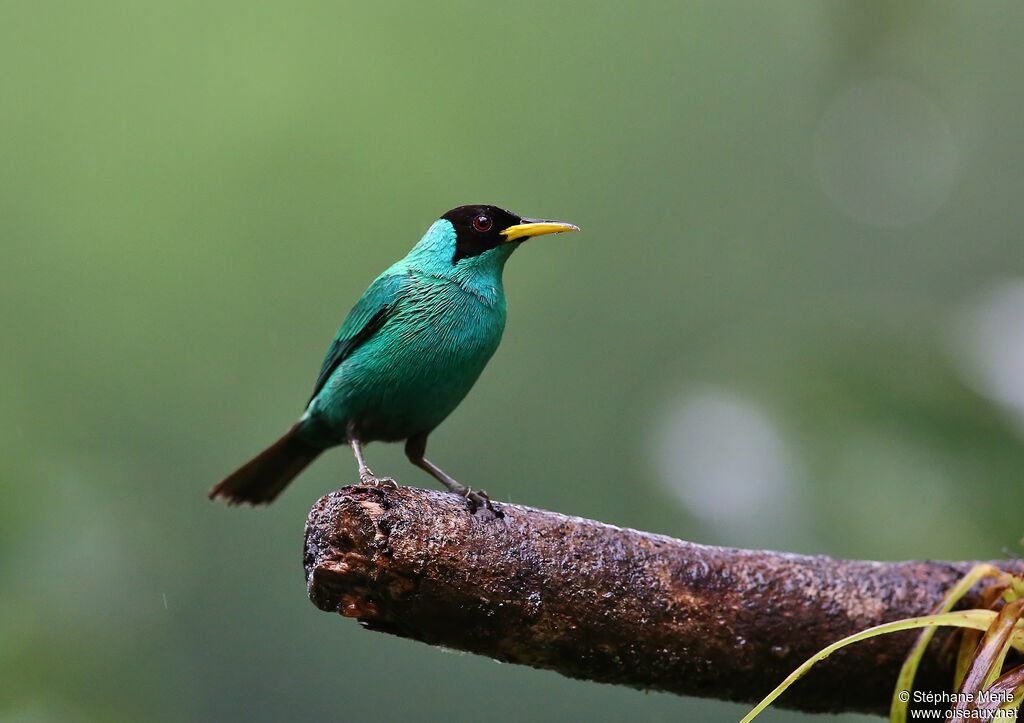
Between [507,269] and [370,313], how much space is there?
3.97 m

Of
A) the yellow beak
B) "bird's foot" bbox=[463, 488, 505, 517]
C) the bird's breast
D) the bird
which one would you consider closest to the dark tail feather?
the bird

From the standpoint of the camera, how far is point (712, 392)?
418 centimetres

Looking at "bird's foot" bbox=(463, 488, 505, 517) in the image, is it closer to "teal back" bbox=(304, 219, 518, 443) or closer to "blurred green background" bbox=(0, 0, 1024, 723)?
"teal back" bbox=(304, 219, 518, 443)

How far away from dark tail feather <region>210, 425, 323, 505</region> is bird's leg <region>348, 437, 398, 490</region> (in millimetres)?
460

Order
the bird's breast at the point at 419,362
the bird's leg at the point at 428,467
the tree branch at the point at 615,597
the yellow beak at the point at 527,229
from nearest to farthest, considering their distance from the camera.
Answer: the tree branch at the point at 615,597 < the bird's leg at the point at 428,467 < the bird's breast at the point at 419,362 < the yellow beak at the point at 527,229

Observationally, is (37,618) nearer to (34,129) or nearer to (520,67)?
(34,129)

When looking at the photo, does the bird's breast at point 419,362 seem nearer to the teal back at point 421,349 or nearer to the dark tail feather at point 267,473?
Result: the teal back at point 421,349

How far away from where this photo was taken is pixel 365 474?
146 inches

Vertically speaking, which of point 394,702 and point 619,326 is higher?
point 619,326

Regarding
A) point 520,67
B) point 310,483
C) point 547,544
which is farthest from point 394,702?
point 520,67

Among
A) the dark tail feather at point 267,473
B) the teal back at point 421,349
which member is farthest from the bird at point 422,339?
the dark tail feather at point 267,473

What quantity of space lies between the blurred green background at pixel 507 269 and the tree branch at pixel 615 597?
0.53m

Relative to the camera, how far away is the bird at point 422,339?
399cm

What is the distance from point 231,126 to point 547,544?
5596 millimetres
